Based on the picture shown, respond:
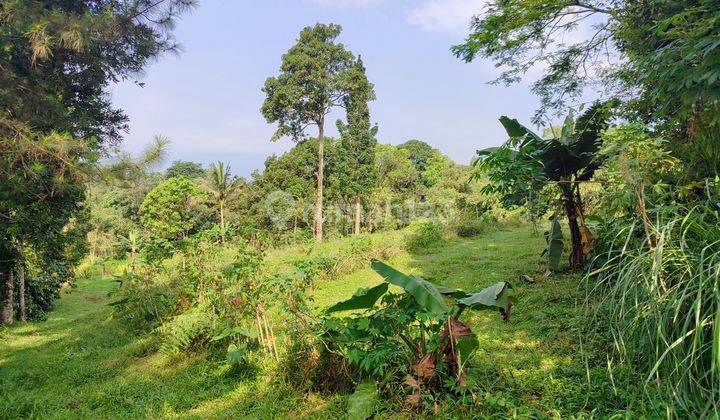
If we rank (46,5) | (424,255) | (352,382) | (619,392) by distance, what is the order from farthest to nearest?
(424,255) → (46,5) → (352,382) → (619,392)

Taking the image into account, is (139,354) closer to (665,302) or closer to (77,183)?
(77,183)

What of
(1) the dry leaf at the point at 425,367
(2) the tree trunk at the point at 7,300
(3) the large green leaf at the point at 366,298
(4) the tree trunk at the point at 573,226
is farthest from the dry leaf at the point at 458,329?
(2) the tree trunk at the point at 7,300

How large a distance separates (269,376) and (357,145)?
22.3 metres

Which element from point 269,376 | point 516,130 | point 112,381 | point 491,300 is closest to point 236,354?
point 269,376

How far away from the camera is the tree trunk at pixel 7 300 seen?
1007 centimetres

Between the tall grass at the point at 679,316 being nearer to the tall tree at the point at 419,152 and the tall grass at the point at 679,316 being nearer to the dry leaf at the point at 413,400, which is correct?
the dry leaf at the point at 413,400

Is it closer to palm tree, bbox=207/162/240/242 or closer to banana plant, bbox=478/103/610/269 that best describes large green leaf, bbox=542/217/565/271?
banana plant, bbox=478/103/610/269

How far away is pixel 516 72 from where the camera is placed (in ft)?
28.5

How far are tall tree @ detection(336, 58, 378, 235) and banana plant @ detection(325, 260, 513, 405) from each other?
72.9 feet

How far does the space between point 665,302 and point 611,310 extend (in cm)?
34

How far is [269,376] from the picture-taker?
160 inches

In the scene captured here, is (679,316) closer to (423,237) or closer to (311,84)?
(423,237)

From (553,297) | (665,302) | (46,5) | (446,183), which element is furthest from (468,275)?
(446,183)

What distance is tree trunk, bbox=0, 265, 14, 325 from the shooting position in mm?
10070
